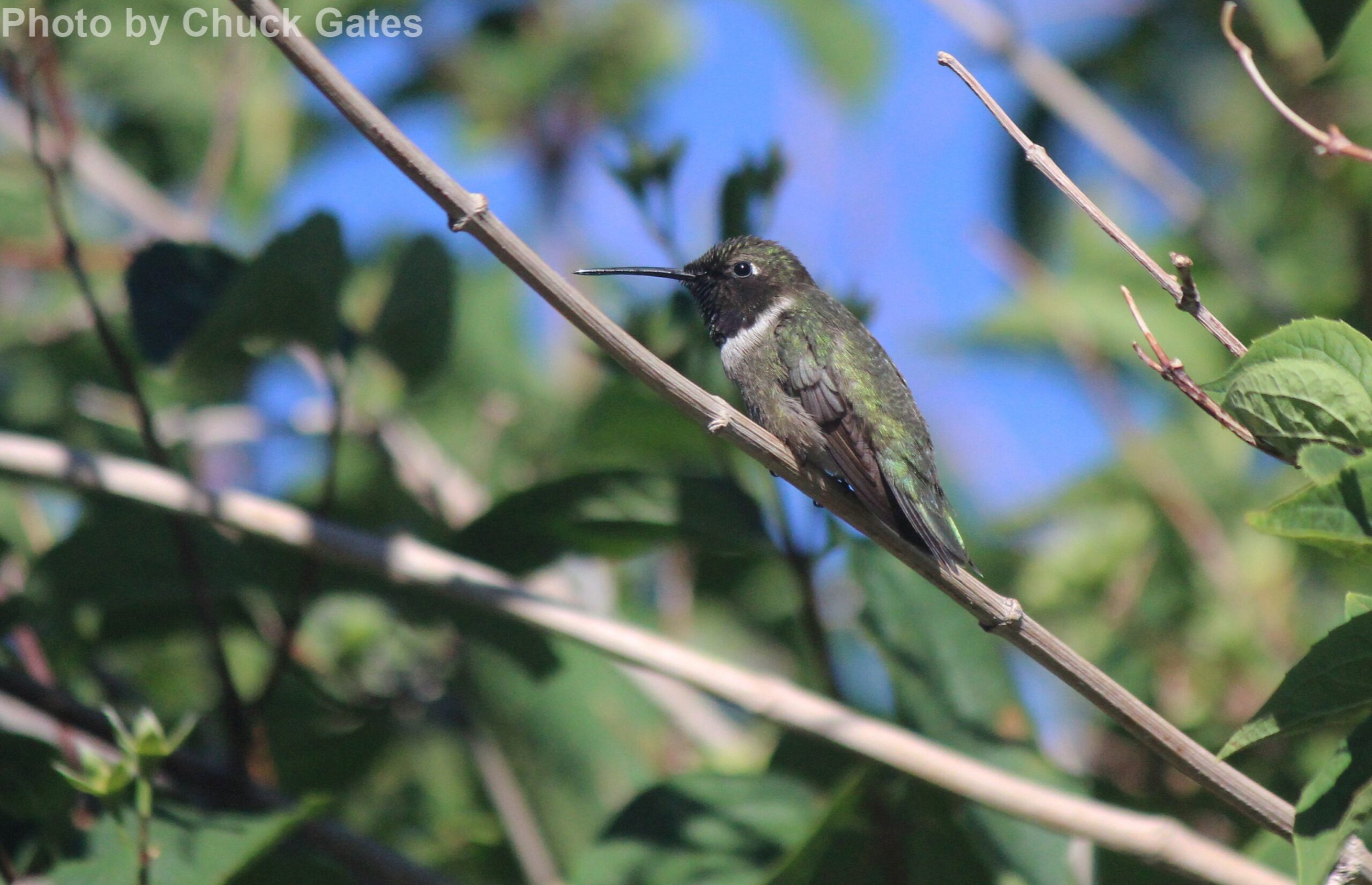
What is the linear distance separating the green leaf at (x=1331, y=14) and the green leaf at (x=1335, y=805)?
1.19m

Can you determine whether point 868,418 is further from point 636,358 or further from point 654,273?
point 636,358

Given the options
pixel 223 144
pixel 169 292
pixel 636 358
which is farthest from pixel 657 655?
pixel 223 144

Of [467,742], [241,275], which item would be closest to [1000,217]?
[467,742]

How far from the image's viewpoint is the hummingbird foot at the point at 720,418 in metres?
2.14

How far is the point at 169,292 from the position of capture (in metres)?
3.12

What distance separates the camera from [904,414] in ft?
10.4

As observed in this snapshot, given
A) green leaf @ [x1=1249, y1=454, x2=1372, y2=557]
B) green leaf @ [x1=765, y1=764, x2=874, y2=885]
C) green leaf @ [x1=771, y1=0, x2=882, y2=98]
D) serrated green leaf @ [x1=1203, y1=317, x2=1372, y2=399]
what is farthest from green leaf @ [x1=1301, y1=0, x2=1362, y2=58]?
green leaf @ [x1=771, y1=0, x2=882, y2=98]

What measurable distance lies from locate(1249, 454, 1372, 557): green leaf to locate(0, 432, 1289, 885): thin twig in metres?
0.57

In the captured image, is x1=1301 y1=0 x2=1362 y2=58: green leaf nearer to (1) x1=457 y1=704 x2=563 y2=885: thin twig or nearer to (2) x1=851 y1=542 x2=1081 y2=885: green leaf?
(2) x1=851 y1=542 x2=1081 y2=885: green leaf

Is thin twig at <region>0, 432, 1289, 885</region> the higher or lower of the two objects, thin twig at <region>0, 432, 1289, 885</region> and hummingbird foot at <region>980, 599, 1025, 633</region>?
the lower

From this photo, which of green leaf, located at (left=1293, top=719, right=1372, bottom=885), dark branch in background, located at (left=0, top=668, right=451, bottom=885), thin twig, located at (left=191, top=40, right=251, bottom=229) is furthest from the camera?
thin twig, located at (left=191, top=40, right=251, bottom=229)

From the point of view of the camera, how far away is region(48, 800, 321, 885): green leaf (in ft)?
7.47

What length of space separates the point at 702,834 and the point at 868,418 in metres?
1.08

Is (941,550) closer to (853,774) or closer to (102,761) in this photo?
(853,774)
